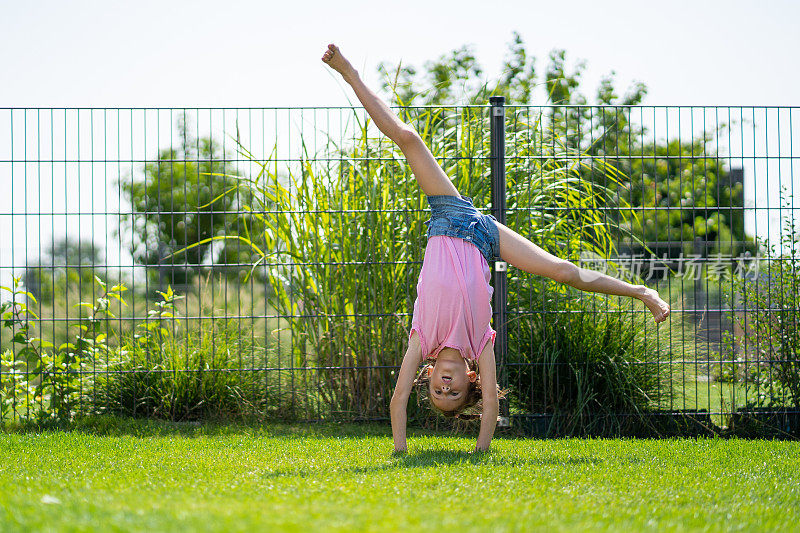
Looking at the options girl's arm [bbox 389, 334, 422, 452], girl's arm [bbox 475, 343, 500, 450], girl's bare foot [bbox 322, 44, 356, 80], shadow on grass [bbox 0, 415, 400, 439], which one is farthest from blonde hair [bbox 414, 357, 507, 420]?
girl's bare foot [bbox 322, 44, 356, 80]

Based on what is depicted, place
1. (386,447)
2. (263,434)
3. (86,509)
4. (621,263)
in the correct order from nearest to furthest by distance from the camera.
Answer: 1. (86,509)
2. (386,447)
3. (263,434)
4. (621,263)

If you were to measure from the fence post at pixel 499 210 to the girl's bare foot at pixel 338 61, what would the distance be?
1.53m

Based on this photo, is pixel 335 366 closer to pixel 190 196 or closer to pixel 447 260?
pixel 447 260

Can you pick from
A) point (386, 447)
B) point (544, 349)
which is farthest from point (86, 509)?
point (544, 349)

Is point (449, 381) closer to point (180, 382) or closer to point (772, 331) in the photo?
point (180, 382)

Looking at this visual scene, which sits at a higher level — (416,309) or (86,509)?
(416,309)

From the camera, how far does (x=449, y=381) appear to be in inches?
172

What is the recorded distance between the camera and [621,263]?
607 cm

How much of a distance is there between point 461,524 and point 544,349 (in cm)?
342

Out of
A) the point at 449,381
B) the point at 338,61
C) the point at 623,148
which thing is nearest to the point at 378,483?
the point at 449,381

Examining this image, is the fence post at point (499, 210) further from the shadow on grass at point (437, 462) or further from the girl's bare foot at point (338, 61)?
the girl's bare foot at point (338, 61)

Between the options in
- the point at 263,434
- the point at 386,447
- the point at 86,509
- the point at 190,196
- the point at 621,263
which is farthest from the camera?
the point at 190,196

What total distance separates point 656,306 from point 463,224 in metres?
1.25

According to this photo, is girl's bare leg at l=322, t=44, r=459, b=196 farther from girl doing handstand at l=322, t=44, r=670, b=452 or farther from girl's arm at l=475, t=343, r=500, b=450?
girl's arm at l=475, t=343, r=500, b=450
